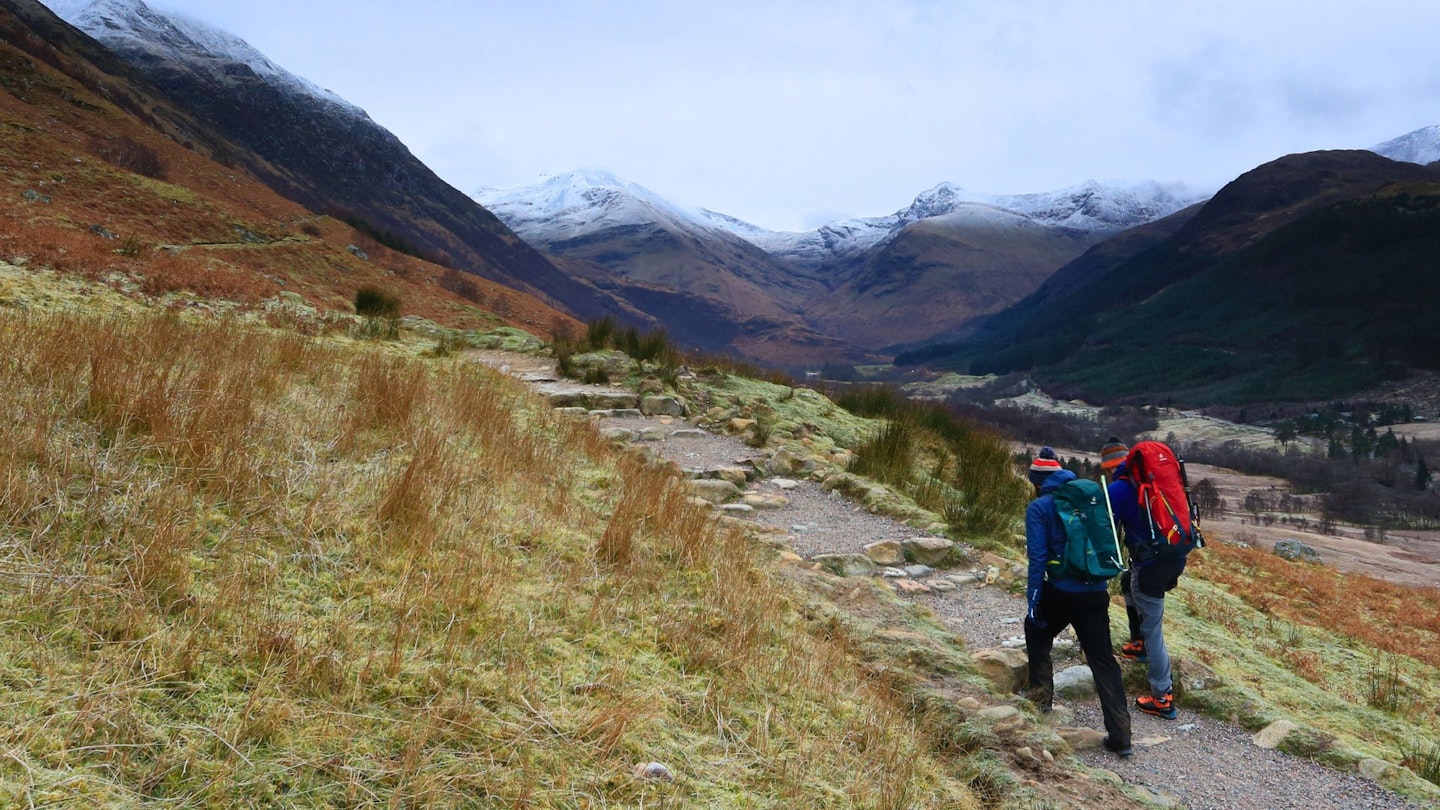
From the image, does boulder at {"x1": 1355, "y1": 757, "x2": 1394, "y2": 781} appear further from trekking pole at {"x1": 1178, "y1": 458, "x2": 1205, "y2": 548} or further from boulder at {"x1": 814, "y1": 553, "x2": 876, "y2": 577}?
boulder at {"x1": 814, "y1": 553, "x2": 876, "y2": 577}

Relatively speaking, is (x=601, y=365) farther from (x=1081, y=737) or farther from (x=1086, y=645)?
(x=1081, y=737)

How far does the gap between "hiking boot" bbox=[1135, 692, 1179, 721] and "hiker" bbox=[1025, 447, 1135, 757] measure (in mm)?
752

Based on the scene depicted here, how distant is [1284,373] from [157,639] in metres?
165

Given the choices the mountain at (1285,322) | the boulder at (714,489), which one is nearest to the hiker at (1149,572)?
the boulder at (714,489)

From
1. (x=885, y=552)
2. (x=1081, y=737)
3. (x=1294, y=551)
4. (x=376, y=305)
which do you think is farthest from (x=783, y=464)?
(x=1294, y=551)

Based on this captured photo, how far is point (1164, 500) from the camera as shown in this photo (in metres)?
4.83

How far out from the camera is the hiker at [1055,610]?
4.20 m

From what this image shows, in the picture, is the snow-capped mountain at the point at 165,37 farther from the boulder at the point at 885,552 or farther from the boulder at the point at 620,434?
the boulder at the point at 885,552

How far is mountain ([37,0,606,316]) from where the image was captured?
74875mm

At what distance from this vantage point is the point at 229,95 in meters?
81.4

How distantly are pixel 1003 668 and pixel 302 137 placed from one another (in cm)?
10413

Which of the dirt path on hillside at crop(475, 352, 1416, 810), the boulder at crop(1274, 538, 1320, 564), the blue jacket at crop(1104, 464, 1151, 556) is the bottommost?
the boulder at crop(1274, 538, 1320, 564)

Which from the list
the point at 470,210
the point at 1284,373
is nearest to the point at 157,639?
the point at 470,210

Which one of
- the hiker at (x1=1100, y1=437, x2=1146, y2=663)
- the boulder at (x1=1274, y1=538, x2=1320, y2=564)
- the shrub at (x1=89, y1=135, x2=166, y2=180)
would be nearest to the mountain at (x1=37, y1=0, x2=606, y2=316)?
the shrub at (x1=89, y1=135, x2=166, y2=180)
